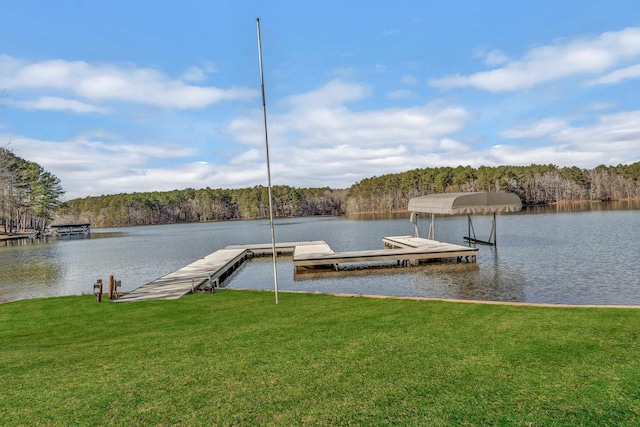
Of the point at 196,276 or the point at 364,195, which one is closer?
the point at 196,276

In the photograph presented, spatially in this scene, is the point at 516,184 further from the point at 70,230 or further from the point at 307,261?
the point at 70,230

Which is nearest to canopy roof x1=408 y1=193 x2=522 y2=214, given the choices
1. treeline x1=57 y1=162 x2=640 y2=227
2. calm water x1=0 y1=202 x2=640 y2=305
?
calm water x1=0 y1=202 x2=640 y2=305

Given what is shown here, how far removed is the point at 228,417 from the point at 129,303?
893 centimetres

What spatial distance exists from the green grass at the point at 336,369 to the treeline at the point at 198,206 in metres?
120

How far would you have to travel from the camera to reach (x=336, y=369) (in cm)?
527

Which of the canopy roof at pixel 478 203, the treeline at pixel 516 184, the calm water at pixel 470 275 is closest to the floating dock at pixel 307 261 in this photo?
the calm water at pixel 470 275

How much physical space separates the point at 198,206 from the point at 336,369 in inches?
5218

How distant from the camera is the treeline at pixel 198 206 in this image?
12544cm

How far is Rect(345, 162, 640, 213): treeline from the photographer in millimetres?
103438

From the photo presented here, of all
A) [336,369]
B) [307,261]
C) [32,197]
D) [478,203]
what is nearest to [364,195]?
[32,197]

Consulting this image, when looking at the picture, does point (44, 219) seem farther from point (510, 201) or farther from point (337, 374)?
point (337, 374)

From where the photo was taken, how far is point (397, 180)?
119 meters

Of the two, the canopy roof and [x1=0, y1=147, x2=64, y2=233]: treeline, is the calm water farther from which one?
[x1=0, y1=147, x2=64, y2=233]: treeline

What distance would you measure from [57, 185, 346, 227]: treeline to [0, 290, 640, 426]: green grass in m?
120
